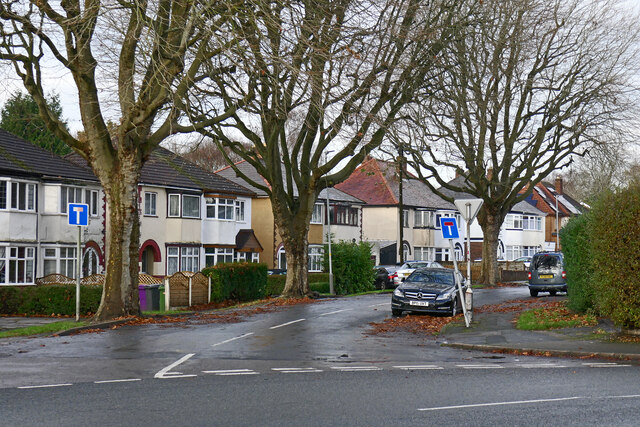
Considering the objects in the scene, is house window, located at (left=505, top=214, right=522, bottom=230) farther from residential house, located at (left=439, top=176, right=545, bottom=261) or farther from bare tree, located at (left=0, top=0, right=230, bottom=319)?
bare tree, located at (left=0, top=0, right=230, bottom=319)

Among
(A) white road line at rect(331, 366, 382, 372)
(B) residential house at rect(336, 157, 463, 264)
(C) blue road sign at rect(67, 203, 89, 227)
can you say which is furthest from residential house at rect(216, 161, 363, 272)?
(A) white road line at rect(331, 366, 382, 372)

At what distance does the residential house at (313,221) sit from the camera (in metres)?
65.8

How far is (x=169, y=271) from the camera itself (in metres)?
53.1

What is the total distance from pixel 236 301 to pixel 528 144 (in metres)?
20.3

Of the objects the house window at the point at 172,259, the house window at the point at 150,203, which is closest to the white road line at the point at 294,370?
the house window at the point at 150,203

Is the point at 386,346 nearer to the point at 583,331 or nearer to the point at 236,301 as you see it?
the point at 583,331

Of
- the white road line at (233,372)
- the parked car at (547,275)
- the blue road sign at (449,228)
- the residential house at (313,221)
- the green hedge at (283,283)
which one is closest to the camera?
the white road line at (233,372)

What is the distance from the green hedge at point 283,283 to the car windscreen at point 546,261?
13.0 metres

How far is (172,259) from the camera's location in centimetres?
5334

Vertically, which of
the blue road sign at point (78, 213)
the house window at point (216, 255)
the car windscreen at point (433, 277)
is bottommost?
the car windscreen at point (433, 277)

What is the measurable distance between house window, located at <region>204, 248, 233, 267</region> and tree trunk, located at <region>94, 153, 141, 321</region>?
3216cm

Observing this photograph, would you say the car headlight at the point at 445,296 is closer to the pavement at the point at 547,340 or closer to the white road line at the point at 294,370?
the pavement at the point at 547,340

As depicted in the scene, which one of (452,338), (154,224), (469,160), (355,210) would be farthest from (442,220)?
(355,210)

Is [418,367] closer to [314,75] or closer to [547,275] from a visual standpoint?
[314,75]
